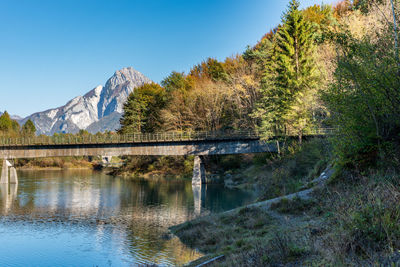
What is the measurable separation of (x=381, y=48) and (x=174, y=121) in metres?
54.5

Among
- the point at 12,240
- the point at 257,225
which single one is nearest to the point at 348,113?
the point at 257,225

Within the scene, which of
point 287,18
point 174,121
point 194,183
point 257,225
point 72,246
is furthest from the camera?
point 174,121

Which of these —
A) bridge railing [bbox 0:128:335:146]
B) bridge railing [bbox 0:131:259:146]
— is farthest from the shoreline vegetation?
bridge railing [bbox 0:131:259:146]

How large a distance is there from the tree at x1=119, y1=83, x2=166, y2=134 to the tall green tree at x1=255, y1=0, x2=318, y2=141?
40.9m

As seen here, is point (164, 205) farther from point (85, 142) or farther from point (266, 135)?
point (85, 142)

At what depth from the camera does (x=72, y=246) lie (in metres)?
21.1

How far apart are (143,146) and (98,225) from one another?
2996cm

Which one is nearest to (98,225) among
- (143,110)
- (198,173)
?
(198,173)

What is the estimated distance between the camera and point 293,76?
129 feet

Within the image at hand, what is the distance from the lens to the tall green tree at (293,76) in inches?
1510

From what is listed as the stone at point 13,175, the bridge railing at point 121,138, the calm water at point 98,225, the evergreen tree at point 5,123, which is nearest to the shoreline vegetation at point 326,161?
the calm water at point 98,225

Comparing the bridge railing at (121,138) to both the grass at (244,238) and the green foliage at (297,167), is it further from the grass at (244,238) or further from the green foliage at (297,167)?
the grass at (244,238)

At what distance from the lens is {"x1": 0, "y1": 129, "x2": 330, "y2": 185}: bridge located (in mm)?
52656

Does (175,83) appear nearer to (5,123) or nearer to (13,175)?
(13,175)
